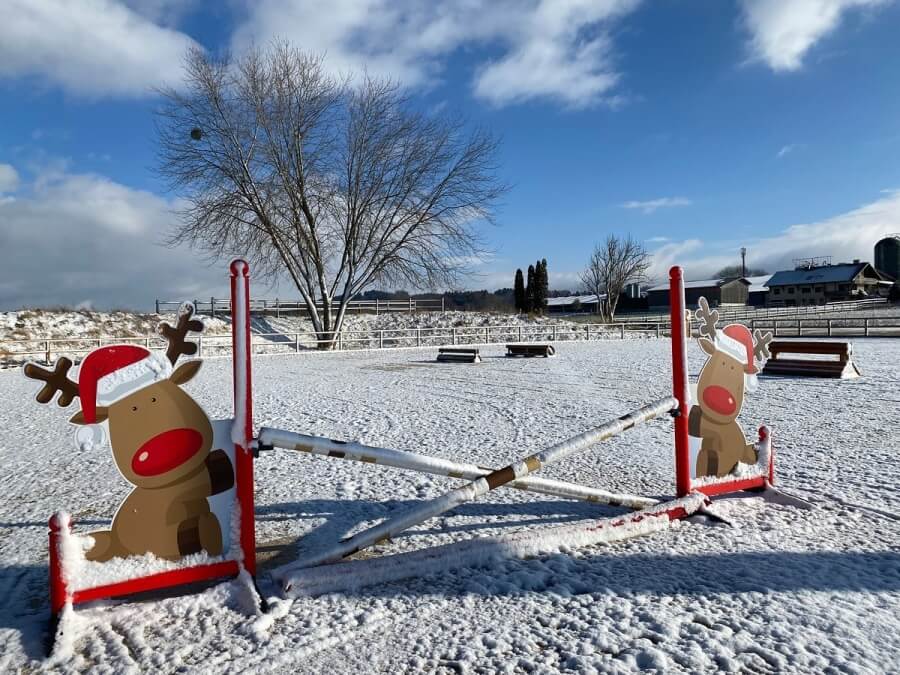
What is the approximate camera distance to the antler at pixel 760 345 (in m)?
4.32

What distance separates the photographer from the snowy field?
232cm

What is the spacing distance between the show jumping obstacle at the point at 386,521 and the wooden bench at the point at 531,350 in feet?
48.4

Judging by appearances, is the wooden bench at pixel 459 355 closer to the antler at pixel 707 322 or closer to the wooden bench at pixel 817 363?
the wooden bench at pixel 817 363

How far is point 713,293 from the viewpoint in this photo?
63.0m

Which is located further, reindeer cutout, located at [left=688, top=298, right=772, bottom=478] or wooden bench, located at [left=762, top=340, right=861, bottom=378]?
wooden bench, located at [left=762, top=340, right=861, bottom=378]

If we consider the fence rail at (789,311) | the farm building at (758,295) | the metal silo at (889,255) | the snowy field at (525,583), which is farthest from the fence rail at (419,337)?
the metal silo at (889,255)

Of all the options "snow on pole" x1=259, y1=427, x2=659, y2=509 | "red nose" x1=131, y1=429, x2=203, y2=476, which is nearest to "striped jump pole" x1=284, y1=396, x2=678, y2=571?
"snow on pole" x1=259, y1=427, x2=659, y2=509

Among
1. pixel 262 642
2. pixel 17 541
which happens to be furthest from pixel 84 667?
pixel 17 541

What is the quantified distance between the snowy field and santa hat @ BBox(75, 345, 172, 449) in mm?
891

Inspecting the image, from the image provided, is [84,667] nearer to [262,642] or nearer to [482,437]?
[262,642]

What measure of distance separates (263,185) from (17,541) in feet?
76.1

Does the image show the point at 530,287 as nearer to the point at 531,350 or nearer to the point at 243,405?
the point at 531,350

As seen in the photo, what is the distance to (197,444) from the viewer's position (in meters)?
2.82

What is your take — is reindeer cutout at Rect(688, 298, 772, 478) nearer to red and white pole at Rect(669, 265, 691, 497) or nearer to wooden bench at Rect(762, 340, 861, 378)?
red and white pole at Rect(669, 265, 691, 497)
